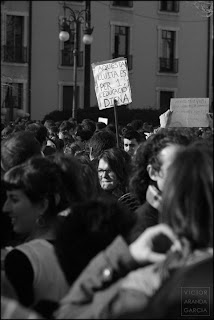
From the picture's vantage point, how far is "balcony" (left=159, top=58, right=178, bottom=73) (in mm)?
44062

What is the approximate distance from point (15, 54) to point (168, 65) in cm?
860

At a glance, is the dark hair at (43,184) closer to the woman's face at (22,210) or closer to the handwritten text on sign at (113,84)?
the woman's face at (22,210)

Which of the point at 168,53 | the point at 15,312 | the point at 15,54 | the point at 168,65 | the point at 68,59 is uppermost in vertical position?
the point at 168,53

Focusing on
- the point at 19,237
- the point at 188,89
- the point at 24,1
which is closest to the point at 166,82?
the point at 188,89

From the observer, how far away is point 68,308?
8.51ft

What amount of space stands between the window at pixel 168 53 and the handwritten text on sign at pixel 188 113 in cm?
3517

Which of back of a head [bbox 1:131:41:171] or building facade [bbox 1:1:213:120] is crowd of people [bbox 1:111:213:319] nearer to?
back of a head [bbox 1:131:41:171]

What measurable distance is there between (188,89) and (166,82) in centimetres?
137

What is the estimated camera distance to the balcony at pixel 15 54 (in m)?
40.0

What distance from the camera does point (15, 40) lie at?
133 feet

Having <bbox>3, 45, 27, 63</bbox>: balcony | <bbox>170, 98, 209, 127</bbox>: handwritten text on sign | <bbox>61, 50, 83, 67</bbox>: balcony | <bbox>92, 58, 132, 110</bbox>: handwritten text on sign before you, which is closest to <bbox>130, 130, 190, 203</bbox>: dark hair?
<bbox>170, 98, 209, 127</bbox>: handwritten text on sign

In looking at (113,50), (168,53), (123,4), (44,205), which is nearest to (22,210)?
(44,205)

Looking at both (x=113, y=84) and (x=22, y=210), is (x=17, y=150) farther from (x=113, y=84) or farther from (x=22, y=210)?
(x=113, y=84)

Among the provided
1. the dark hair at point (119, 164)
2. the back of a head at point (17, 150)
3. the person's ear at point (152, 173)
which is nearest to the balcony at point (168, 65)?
the dark hair at point (119, 164)
